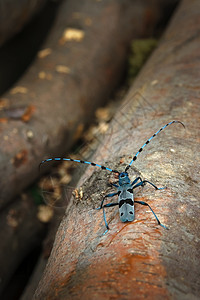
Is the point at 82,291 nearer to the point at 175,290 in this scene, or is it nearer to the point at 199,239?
the point at 175,290

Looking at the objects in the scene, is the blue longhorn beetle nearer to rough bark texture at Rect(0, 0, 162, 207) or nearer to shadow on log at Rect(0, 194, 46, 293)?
rough bark texture at Rect(0, 0, 162, 207)

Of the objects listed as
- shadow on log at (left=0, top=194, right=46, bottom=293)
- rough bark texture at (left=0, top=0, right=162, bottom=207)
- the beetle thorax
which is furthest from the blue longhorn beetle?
shadow on log at (left=0, top=194, right=46, bottom=293)

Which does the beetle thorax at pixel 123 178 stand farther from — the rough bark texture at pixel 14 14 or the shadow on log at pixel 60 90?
the rough bark texture at pixel 14 14

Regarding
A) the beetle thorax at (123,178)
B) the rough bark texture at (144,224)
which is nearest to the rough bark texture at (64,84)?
the rough bark texture at (144,224)

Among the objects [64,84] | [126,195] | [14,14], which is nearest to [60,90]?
[64,84]

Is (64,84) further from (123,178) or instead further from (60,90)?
(123,178)
